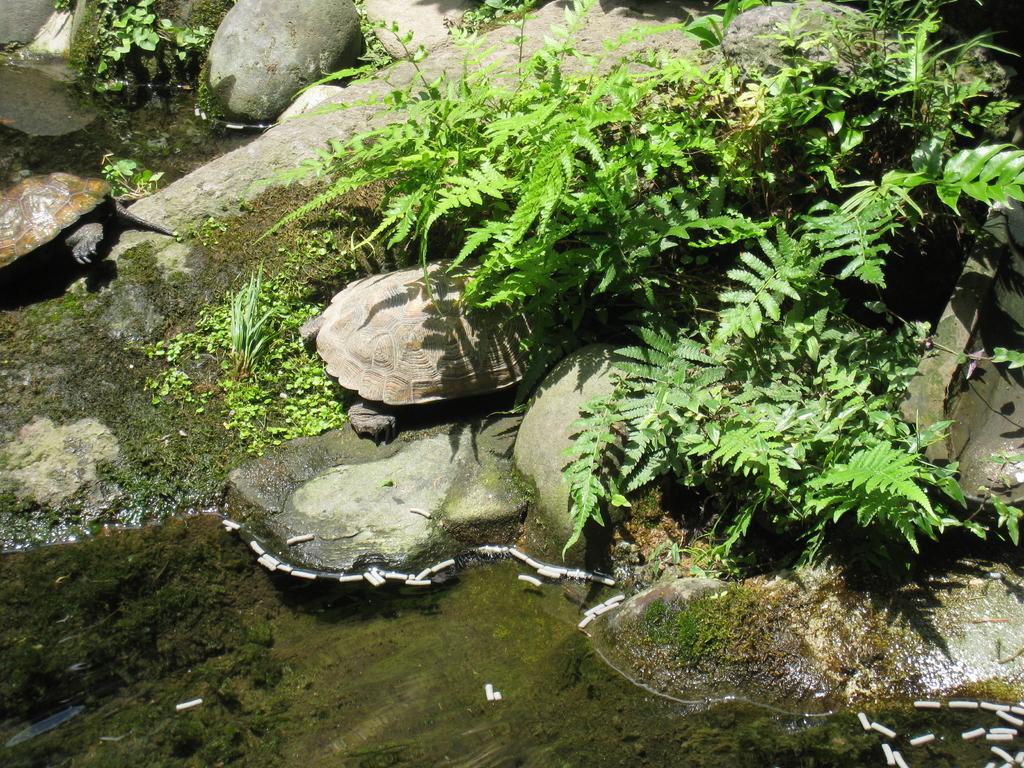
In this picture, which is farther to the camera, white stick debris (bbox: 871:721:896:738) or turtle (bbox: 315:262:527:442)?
turtle (bbox: 315:262:527:442)

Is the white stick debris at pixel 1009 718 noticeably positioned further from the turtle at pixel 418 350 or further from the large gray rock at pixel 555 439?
the turtle at pixel 418 350

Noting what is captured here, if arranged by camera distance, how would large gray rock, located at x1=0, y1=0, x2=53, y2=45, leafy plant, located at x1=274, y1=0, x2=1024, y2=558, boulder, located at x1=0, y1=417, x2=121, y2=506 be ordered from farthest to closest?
large gray rock, located at x1=0, y1=0, x2=53, y2=45 < boulder, located at x1=0, y1=417, x2=121, y2=506 < leafy plant, located at x1=274, y1=0, x2=1024, y2=558

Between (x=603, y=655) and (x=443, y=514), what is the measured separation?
1.42m

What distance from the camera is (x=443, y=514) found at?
5.72 metres

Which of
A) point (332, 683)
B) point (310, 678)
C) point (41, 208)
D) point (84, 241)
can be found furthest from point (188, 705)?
point (41, 208)

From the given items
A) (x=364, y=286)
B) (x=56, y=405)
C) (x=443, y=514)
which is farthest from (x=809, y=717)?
(x=56, y=405)

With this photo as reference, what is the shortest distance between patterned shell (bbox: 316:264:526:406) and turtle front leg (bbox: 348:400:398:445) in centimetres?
16

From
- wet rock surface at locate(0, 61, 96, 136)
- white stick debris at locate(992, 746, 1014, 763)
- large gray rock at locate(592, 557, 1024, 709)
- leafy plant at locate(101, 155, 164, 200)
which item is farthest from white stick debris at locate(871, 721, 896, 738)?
wet rock surface at locate(0, 61, 96, 136)

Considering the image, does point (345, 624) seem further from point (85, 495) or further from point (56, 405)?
point (56, 405)

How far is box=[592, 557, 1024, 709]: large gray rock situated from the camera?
14.9 ft

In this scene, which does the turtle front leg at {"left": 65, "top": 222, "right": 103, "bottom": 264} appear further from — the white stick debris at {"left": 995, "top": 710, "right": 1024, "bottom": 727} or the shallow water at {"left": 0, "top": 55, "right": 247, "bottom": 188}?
the white stick debris at {"left": 995, "top": 710, "right": 1024, "bottom": 727}

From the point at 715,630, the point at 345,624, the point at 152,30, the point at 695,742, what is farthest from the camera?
the point at 152,30

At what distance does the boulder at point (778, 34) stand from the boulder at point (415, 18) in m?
4.76

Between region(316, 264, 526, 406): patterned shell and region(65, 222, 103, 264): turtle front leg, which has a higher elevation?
region(65, 222, 103, 264): turtle front leg
